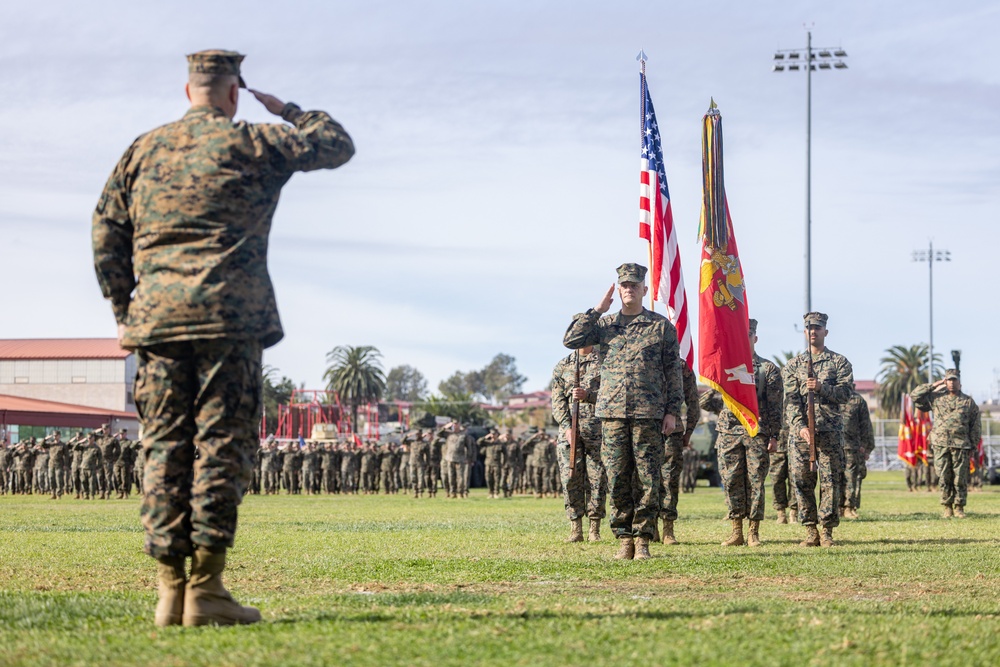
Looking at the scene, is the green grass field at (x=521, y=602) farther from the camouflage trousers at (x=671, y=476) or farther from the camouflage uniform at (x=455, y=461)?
the camouflage uniform at (x=455, y=461)

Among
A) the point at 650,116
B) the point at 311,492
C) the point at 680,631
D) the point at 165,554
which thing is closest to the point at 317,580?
the point at 165,554

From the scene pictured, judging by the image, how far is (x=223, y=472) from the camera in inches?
220

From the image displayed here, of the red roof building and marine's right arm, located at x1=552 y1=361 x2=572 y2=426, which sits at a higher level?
the red roof building

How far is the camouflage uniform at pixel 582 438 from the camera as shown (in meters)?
12.9

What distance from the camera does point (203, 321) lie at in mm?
5559

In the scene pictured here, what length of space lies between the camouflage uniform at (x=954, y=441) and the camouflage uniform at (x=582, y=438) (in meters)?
8.04

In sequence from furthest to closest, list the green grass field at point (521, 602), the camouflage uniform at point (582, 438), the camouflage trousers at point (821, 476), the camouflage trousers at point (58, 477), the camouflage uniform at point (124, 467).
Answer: the camouflage trousers at point (58, 477) → the camouflage uniform at point (124, 467) → the camouflage uniform at point (582, 438) → the camouflage trousers at point (821, 476) → the green grass field at point (521, 602)

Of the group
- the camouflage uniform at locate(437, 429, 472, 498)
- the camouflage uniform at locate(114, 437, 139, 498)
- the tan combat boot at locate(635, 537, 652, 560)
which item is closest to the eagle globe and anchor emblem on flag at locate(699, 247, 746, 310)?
the tan combat boot at locate(635, 537, 652, 560)

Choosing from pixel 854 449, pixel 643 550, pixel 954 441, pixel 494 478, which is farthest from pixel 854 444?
pixel 494 478

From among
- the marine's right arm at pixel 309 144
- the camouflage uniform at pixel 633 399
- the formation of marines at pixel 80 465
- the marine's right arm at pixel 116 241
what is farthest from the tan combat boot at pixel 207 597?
the formation of marines at pixel 80 465

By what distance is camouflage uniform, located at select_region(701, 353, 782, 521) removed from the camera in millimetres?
13070

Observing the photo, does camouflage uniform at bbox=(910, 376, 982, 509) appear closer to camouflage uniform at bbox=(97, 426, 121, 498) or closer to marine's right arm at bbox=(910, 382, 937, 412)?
marine's right arm at bbox=(910, 382, 937, 412)

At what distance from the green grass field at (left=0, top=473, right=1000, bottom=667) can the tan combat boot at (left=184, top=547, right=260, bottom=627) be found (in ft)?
0.50

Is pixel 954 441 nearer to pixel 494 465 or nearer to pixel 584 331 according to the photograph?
pixel 584 331
